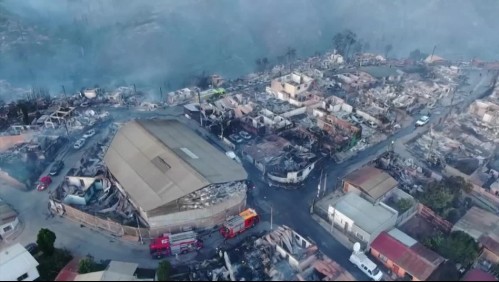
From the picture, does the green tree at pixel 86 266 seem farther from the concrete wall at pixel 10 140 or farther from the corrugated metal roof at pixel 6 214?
the concrete wall at pixel 10 140

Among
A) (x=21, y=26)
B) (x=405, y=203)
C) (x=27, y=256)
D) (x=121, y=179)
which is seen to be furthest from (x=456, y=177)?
(x=21, y=26)

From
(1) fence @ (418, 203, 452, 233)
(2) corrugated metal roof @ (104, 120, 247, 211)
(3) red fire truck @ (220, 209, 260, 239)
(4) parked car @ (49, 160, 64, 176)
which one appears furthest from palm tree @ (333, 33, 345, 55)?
(4) parked car @ (49, 160, 64, 176)

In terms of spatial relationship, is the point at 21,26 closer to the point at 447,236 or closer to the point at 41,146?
the point at 41,146

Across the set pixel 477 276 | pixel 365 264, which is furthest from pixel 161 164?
pixel 477 276

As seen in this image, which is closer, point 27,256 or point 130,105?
point 27,256

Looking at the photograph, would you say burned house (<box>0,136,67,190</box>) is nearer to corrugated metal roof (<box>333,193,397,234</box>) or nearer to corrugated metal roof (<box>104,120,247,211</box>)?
corrugated metal roof (<box>104,120,247,211</box>)
